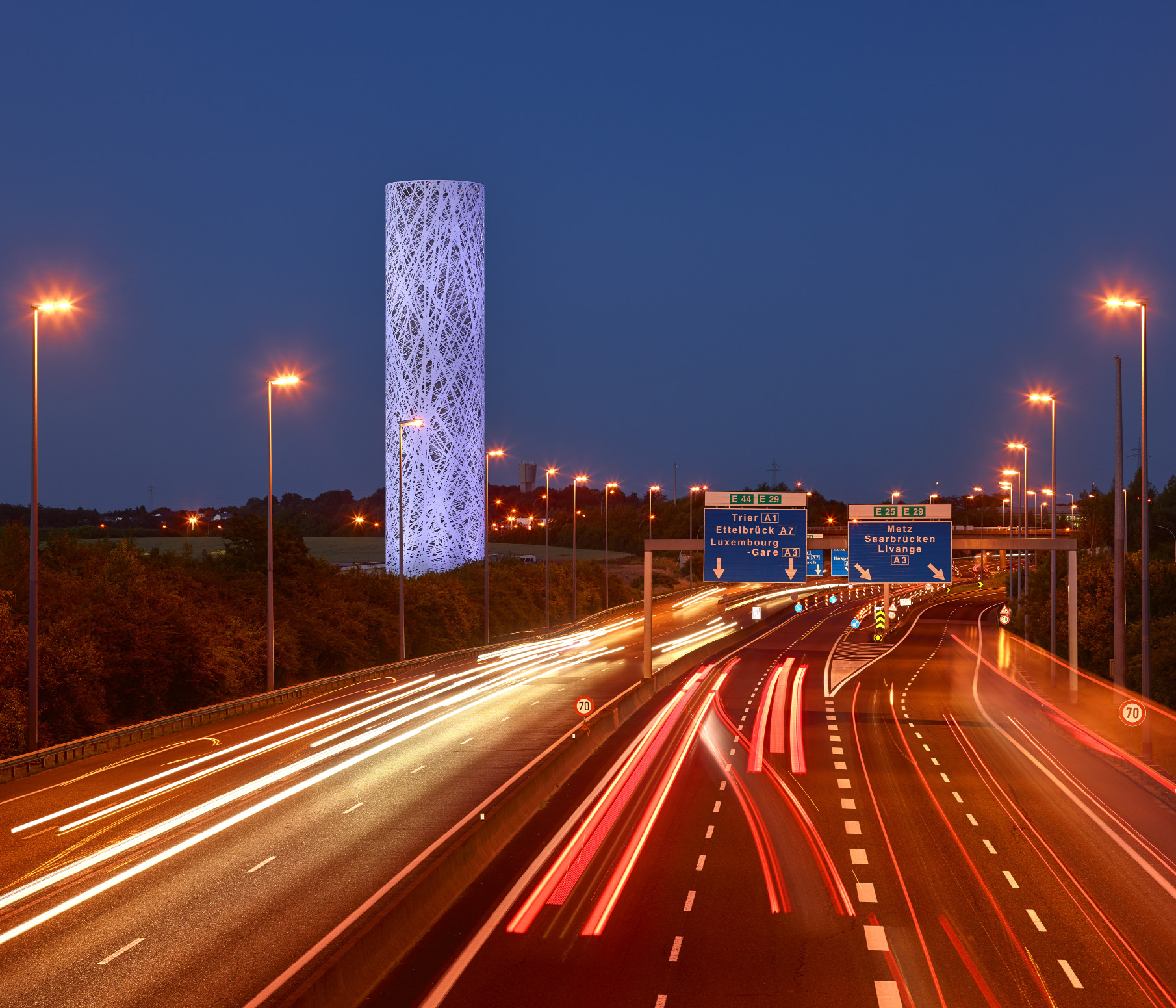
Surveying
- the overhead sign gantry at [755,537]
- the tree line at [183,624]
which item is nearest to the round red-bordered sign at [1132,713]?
the overhead sign gantry at [755,537]

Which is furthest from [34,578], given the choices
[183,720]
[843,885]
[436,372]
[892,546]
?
[436,372]

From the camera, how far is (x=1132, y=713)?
27.8m

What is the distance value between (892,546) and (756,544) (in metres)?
4.36

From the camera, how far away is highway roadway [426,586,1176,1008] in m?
12.9

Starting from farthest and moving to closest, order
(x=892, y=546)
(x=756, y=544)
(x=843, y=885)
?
(x=756, y=544) < (x=892, y=546) < (x=843, y=885)

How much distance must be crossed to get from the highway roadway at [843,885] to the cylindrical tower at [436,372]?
5273 centimetres

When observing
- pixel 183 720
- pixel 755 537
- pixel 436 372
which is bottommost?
pixel 183 720

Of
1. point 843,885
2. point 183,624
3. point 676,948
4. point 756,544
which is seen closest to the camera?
point 676,948

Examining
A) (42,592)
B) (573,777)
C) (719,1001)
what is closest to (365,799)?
(573,777)

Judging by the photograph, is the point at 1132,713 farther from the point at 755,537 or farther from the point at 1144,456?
the point at 755,537

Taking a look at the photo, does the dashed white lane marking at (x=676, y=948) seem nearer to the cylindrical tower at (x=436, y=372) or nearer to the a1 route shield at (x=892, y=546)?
the a1 route shield at (x=892, y=546)

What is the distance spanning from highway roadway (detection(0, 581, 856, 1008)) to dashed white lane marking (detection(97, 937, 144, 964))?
37 millimetres

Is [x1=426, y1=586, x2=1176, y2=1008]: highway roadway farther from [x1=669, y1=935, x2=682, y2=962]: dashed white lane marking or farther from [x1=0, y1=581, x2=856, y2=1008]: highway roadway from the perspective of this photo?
[x1=0, y1=581, x2=856, y2=1008]: highway roadway

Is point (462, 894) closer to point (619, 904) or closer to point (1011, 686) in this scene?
point (619, 904)
